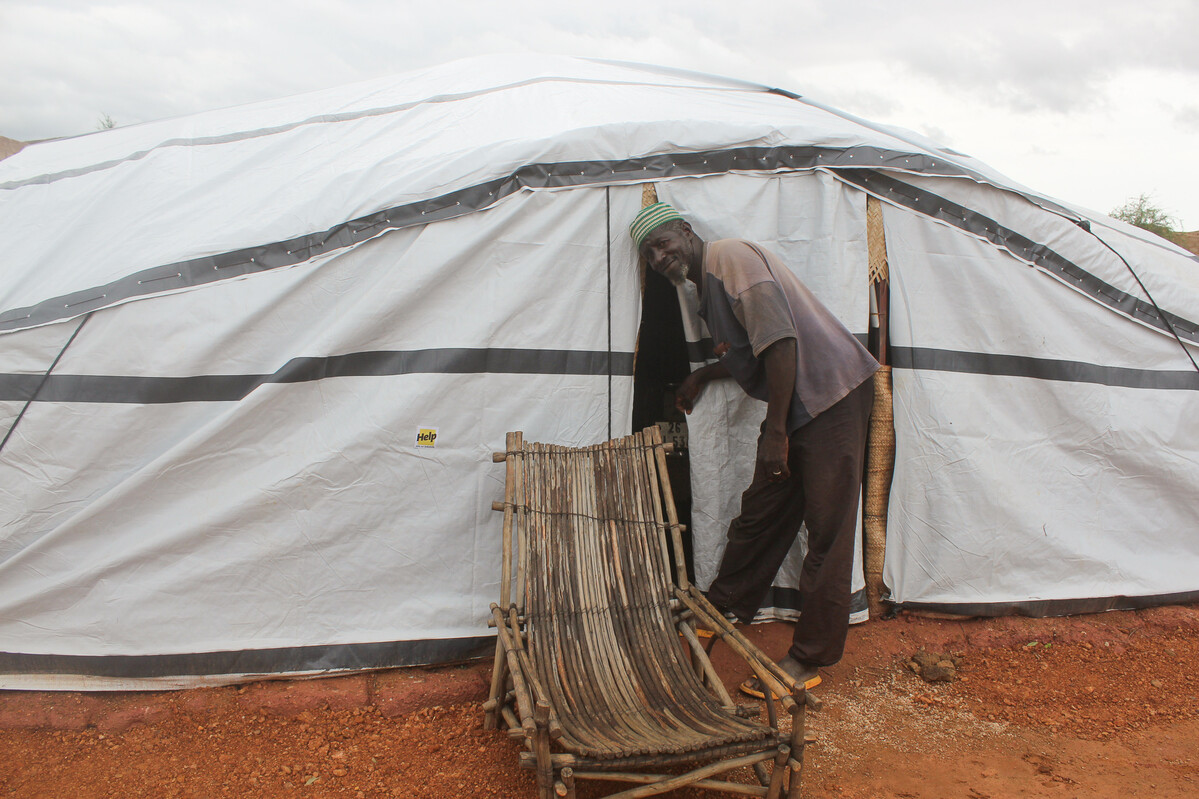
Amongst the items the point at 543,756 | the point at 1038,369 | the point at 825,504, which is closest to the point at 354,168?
the point at 825,504

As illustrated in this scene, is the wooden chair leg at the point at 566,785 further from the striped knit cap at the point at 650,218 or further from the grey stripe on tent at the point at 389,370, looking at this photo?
the striped knit cap at the point at 650,218

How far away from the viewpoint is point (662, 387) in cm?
430

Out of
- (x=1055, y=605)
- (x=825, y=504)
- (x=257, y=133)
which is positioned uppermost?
(x=257, y=133)

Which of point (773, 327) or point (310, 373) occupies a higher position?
point (773, 327)

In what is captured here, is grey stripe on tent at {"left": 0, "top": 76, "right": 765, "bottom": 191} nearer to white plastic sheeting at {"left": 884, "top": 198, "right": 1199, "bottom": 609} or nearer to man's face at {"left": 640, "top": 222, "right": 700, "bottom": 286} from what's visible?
man's face at {"left": 640, "top": 222, "right": 700, "bottom": 286}

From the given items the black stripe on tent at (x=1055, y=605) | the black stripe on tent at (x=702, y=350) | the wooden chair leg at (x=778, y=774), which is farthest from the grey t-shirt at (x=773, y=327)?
the black stripe on tent at (x=1055, y=605)

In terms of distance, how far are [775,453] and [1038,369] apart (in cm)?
164

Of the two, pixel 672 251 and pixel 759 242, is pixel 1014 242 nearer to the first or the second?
pixel 759 242

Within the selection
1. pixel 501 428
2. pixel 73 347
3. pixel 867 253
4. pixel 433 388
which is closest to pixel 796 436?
pixel 867 253

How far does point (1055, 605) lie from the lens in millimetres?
3623

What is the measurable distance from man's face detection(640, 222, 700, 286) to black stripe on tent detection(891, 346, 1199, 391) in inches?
42.7

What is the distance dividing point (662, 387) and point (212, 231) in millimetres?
2348

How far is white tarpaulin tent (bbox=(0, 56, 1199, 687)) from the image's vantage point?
9.52 ft

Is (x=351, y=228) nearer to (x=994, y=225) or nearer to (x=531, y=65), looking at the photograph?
(x=531, y=65)
